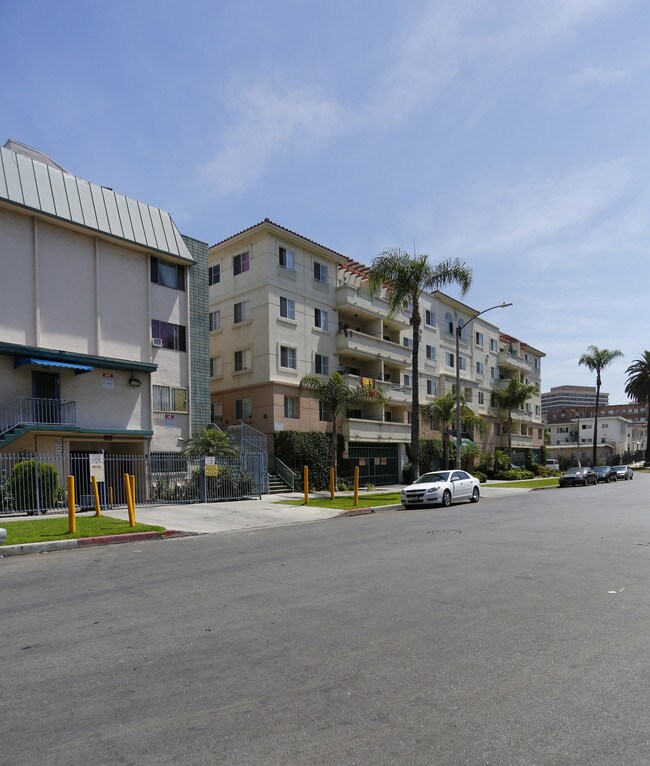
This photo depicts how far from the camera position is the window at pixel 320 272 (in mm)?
36625

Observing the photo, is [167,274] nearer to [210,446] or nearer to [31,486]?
[210,446]

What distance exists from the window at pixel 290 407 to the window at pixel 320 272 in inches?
299

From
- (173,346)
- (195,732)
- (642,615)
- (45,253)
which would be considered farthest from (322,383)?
(195,732)

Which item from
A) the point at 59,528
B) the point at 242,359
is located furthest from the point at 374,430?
the point at 59,528

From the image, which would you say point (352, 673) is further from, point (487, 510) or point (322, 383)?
point (322, 383)

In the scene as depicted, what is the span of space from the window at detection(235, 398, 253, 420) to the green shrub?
1492cm

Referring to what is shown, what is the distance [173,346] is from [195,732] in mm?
24999

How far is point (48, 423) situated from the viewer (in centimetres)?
2239

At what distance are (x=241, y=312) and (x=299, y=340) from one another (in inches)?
142

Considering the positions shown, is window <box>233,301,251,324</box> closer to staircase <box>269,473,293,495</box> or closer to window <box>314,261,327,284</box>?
window <box>314,261,327,284</box>

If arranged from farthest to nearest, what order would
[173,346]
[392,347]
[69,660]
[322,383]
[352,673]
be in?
[392,347] → [322,383] → [173,346] → [69,660] → [352,673]

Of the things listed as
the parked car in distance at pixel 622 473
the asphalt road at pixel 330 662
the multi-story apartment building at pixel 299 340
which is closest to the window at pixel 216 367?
the multi-story apartment building at pixel 299 340

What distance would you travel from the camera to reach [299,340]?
34969 millimetres

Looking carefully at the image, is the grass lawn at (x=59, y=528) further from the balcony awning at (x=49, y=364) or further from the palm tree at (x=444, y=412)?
the palm tree at (x=444, y=412)
